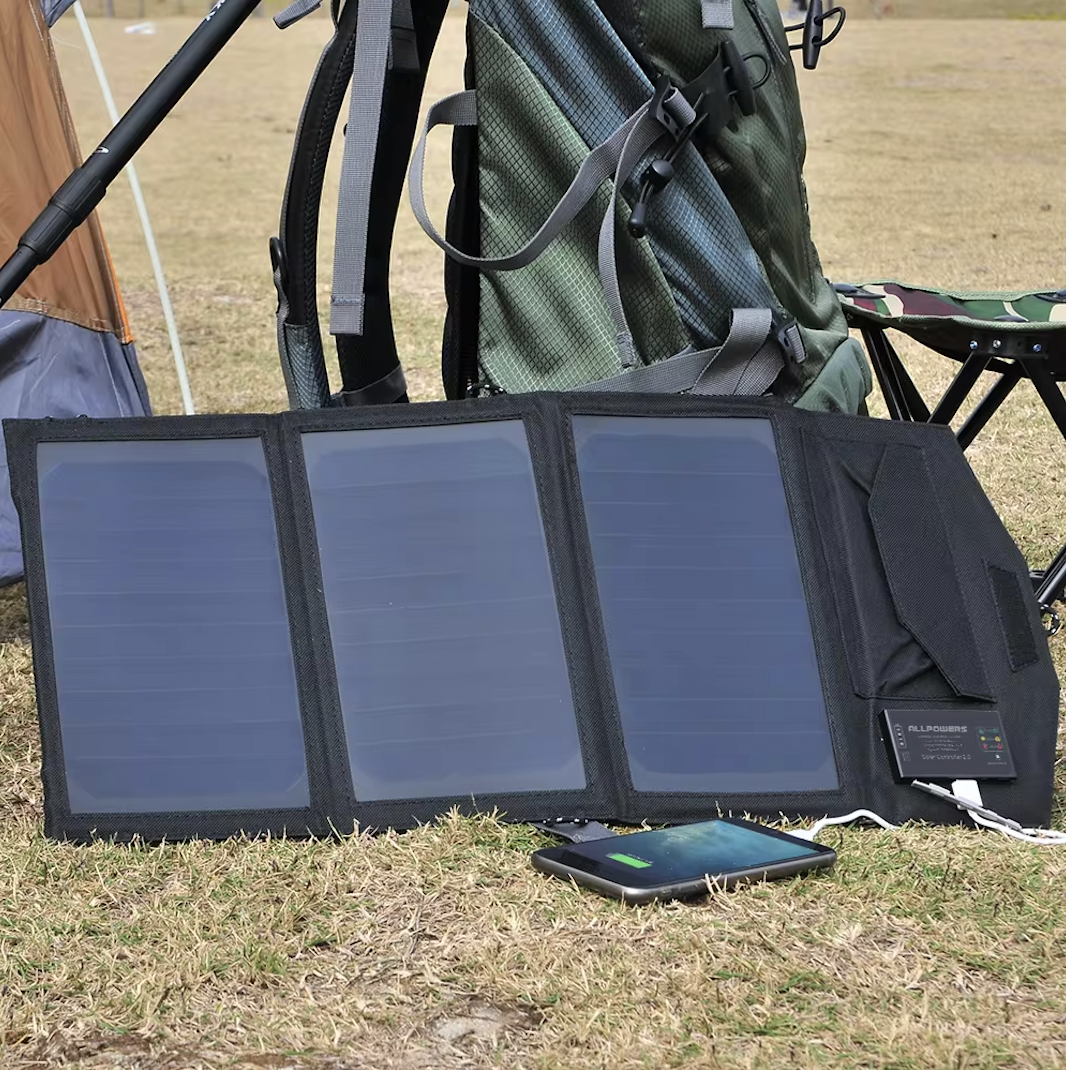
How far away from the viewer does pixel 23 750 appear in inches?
93.9

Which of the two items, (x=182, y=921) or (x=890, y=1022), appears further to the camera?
(x=182, y=921)

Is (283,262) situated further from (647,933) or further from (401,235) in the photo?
(401,235)

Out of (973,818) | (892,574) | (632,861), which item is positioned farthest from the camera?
(892,574)

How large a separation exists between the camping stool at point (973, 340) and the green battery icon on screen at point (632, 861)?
1.05 metres

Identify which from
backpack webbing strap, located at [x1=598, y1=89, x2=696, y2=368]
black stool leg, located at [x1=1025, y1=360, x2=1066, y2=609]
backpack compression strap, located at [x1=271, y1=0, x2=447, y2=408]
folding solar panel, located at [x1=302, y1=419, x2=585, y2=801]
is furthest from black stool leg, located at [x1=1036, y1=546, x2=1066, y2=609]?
backpack compression strap, located at [x1=271, y1=0, x2=447, y2=408]

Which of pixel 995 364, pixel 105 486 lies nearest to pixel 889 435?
pixel 995 364

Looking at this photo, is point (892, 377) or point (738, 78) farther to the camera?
point (892, 377)

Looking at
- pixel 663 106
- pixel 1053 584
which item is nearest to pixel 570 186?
pixel 663 106

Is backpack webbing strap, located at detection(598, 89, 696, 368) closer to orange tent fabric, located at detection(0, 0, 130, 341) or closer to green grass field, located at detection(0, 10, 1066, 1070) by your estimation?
green grass field, located at detection(0, 10, 1066, 1070)

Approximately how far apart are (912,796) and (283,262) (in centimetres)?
127

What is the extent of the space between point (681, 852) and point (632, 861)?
0.21 ft

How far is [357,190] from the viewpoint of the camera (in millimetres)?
2258

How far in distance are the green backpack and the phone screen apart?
0.69m

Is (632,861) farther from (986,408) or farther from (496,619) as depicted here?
(986,408)
